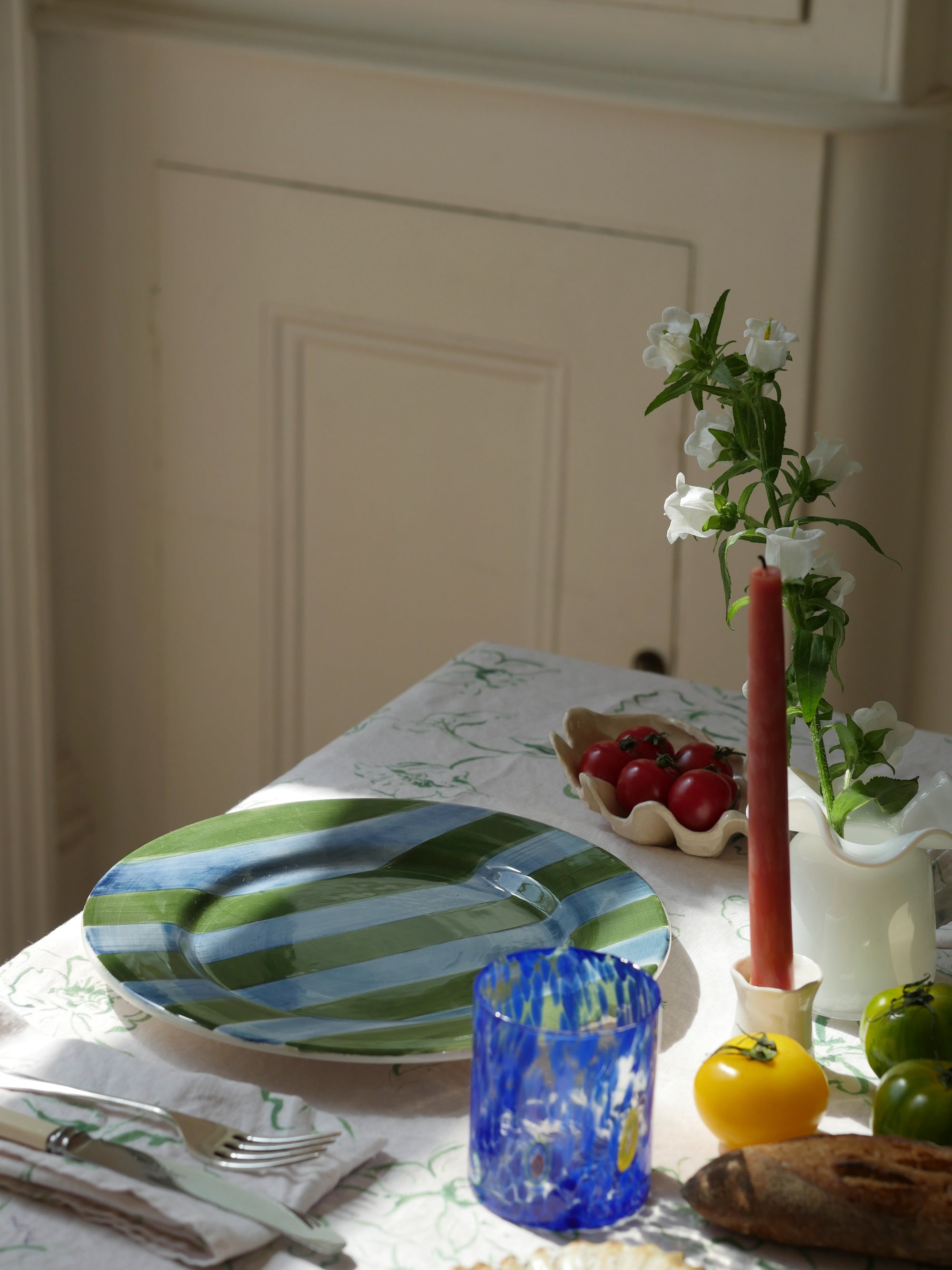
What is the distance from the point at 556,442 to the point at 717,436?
3.80 ft

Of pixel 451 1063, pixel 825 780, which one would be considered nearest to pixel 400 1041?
pixel 451 1063

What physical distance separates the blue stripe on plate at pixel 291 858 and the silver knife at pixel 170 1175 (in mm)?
195

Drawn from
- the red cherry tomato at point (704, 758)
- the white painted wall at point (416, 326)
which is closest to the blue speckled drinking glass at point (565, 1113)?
the red cherry tomato at point (704, 758)

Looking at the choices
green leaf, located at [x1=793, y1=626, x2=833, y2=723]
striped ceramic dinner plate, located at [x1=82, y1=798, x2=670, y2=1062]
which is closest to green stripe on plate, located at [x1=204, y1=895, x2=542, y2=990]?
striped ceramic dinner plate, located at [x1=82, y1=798, x2=670, y2=1062]

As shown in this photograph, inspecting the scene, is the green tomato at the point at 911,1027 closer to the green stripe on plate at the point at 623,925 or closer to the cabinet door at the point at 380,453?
the green stripe on plate at the point at 623,925

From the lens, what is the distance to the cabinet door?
1810 millimetres

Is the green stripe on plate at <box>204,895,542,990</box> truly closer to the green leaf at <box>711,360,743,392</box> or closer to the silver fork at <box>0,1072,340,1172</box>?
the silver fork at <box>0,1072,340,1172</box>

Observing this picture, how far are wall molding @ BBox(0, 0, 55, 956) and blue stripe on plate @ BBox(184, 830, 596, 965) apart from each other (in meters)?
1.35

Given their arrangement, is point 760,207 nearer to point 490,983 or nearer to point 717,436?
point 717,436

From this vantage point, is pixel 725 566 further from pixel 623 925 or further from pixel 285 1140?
pixel 285 1140

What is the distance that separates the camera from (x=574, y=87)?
1.68m

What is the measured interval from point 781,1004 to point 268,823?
35cm

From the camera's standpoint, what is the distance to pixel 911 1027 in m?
0.64

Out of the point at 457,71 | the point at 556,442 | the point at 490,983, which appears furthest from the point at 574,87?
the point at 490,983
